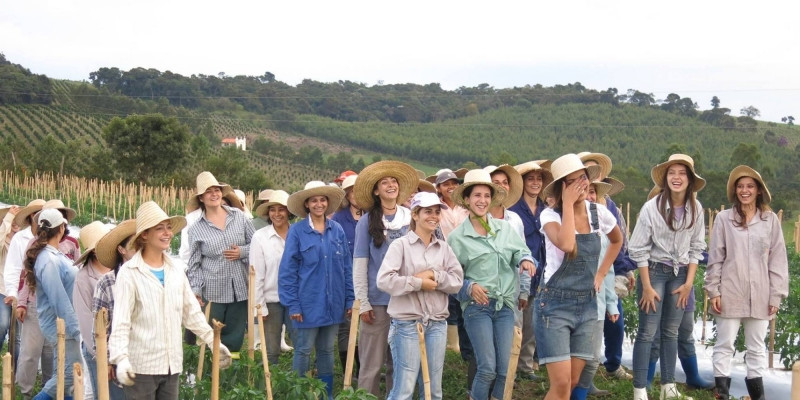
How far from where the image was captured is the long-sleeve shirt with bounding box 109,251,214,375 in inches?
170

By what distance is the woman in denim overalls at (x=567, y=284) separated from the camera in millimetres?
4969

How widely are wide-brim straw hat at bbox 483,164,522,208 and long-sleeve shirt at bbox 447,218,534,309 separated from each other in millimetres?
874

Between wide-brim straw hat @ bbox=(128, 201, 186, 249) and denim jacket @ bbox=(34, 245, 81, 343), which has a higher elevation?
wide-brim straw hat @ bbox=(128, 201, 186, 249)

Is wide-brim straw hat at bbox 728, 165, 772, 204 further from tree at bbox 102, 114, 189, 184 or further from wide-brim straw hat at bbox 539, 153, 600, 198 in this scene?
tree at bbox 102, 114, 189, 184

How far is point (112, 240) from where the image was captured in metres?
4.86

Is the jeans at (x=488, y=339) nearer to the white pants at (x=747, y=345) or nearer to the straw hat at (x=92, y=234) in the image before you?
the white pants at (x=747, y=345)

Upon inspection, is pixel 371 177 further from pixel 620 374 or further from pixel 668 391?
pixel 620 374

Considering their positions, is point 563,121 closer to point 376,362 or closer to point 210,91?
point 210,91

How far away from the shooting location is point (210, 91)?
97.4m

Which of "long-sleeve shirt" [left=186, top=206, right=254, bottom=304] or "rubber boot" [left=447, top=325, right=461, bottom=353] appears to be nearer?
"long-sleeve shirt" [left=186, top=206, right=254, bottom=304]

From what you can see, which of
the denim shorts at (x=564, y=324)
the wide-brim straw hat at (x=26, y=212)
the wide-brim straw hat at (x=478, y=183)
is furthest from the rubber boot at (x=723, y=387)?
the wide-brim straw hat at (x=26, y=212)

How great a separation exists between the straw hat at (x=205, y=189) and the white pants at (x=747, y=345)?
163 inches

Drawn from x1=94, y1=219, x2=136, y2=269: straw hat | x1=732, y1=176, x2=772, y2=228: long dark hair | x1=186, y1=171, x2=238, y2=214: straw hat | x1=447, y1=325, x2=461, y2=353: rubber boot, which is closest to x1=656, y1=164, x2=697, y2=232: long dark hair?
x1=732, y1=176, x2=772, y2=228: long dark hair

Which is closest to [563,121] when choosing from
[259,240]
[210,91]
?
[210,91]
